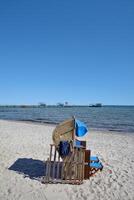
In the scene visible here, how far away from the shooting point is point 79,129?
26.4 ft

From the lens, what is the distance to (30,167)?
29.5ft

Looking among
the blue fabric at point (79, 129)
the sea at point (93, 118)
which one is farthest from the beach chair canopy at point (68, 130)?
the sea at point (93, 118)

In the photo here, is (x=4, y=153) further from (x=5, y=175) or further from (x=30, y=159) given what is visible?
(x=5, y=175)

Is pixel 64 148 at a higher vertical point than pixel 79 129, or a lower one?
lower

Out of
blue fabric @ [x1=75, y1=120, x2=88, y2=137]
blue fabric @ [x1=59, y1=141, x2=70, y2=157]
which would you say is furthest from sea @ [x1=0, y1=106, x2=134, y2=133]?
blue fabric @ [x1=59, y1=141, x2=70, y2=157]

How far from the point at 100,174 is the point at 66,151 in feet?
5.51

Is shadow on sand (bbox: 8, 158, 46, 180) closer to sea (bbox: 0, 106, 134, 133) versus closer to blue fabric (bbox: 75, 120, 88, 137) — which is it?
blue fabric (bbox: 75, 120, 88, 137)

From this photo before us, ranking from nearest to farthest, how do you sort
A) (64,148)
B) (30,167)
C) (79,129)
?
(64,148) → (79,129) → (30,167)

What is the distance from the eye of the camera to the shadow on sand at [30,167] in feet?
26.8

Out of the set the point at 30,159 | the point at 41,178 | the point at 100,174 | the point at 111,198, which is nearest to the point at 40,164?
the point at 30,159

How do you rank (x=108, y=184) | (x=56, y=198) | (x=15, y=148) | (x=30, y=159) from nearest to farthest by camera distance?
(x=56, y=198), (x=108, y=184), (x=30, y=159), (x=15, y=148)

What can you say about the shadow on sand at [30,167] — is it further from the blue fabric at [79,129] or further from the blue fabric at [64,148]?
the blue fabric at [79,129]

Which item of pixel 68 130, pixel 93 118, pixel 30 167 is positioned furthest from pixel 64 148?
pixel 93 118

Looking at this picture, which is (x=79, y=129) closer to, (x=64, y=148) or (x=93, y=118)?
(x=64, y=148)
